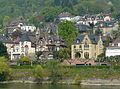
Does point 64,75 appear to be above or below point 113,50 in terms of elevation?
below

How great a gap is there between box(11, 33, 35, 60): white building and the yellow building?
11621mm

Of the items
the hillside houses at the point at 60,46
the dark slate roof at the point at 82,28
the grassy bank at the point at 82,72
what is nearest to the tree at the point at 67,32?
the hillside houses at the point at 60,46

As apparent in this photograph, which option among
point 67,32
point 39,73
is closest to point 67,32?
point 67,32

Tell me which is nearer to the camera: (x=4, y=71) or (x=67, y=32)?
(x=4, y=71)

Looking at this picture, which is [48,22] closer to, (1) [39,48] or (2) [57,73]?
(1) [39,48]

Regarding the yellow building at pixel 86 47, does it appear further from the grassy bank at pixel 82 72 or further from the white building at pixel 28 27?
the white building at pixel 28 27

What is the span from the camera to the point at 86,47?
9294 centimetres

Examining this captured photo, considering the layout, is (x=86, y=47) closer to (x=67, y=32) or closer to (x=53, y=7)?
(x=67, y=32)

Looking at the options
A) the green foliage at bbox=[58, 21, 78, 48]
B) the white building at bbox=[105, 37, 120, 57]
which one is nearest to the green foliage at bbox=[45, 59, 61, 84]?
the white building at bbox=[105, 37, 120, 57]

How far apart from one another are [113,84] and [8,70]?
20.9 metres

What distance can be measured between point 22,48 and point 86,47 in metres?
16.7

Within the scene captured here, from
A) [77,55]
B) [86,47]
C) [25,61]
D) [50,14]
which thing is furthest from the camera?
[50,14]

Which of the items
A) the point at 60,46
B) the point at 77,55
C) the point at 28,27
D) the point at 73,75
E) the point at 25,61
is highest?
the point at 28,27

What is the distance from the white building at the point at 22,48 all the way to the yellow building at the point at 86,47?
11.6m
